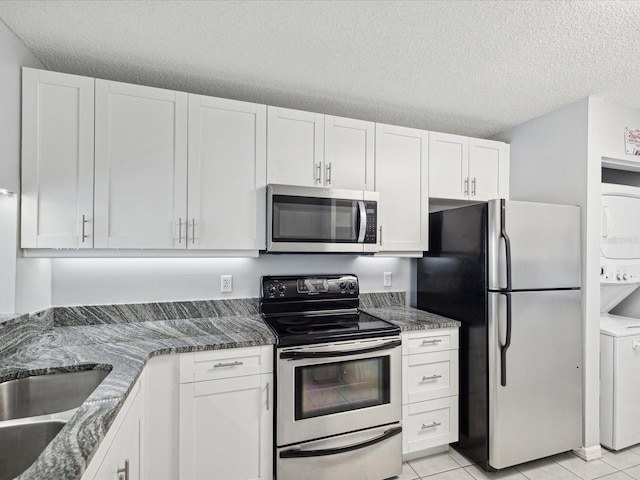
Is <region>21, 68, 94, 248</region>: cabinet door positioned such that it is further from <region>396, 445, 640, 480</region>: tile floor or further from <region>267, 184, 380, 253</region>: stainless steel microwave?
<region>396, 445, 640, 480</region>: tile floor

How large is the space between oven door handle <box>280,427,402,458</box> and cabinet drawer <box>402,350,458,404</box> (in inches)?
8.2

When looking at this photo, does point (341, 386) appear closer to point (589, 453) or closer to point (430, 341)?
point (430, 341)

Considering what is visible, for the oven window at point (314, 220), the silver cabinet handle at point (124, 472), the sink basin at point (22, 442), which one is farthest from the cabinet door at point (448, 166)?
the sink basin at point (22, 442)

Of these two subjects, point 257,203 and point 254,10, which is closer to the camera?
point 254,10

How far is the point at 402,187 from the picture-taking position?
2.56m

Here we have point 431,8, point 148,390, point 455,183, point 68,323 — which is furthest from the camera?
point 455,183

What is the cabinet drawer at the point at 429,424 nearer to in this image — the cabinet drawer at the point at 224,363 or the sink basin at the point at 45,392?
the cabinet drawer at the point at 224,363

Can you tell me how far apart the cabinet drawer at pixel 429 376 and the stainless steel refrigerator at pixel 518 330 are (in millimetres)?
94

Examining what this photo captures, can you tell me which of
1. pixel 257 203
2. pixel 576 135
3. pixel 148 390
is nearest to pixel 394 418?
pixel 148 390

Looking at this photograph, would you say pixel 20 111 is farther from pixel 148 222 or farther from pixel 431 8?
pixel 431 8

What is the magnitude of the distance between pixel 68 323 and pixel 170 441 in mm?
1000

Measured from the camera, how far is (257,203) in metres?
2.21

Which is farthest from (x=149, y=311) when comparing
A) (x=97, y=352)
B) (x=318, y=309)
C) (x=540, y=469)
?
(x=540, y=469)

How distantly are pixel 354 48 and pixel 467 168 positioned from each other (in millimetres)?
1436
